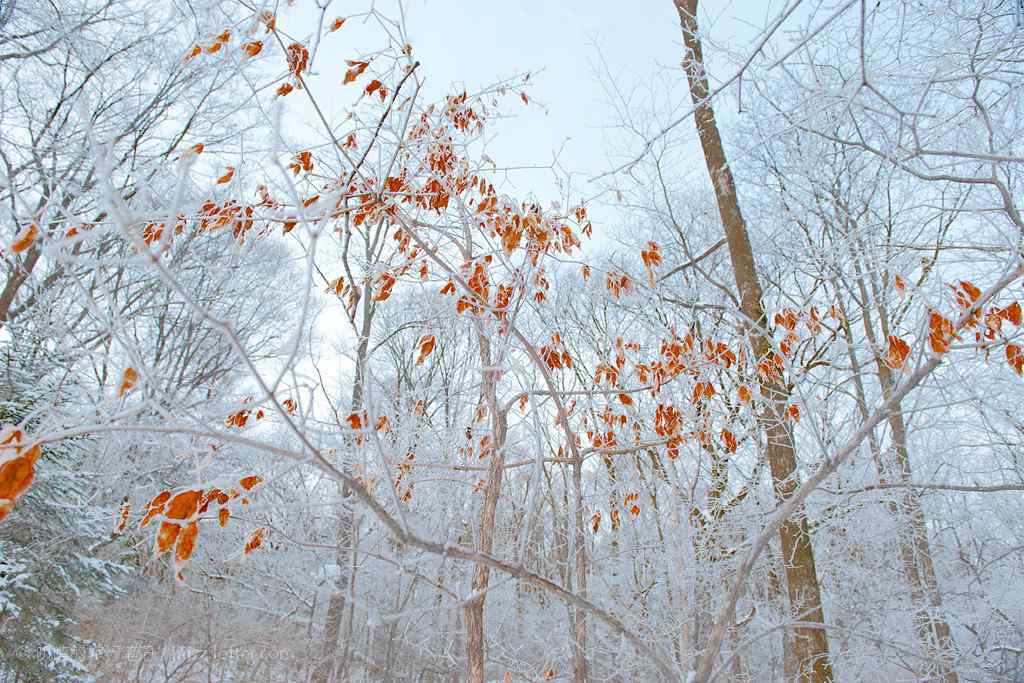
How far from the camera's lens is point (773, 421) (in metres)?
3.06

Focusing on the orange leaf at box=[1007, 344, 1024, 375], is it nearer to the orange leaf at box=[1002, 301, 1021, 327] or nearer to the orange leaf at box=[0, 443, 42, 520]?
the orange leaf at box=[1002, 301, 1021, 327]

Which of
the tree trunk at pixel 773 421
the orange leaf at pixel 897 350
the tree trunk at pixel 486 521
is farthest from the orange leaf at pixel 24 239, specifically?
the tree trunk at pixel 773 421

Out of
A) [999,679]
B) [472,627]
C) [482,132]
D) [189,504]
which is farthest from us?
[999,679]

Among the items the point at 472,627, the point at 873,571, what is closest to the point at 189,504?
the point at 472,627

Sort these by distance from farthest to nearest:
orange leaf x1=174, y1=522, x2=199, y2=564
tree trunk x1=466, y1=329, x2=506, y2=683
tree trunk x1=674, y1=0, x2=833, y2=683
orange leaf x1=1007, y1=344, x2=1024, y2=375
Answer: tree trunk x1=674, y1=0, x2=833, y2=683
tree trunk x1=466, y1=329, x2=506, y2=683
orange leaf x1=1007, y1=344, x2=1024, y2=375
orange leaf x1=174, y1=522, x2=199, y2=564

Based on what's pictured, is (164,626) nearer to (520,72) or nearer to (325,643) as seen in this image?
(325,643)

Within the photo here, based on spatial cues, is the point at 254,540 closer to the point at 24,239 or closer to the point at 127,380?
the point at 127,380

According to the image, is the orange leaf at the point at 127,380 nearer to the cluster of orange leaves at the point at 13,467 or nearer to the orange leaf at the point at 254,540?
the cluster of orange leaves at the point at 13,467

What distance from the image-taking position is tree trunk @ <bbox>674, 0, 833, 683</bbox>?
112 inches

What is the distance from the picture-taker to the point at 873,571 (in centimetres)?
666

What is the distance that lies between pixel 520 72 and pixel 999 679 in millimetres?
6412

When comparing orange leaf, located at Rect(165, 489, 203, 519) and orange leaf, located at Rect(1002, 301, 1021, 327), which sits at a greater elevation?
orange leaf, located at Rect(1002, 301, 1021, 327)

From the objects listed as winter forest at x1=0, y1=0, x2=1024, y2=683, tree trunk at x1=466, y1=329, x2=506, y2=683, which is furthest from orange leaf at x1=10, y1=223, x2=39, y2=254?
tree trunk at x1=466, y1=329, x2=506, y2=683

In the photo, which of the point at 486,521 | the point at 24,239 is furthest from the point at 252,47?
the point at 486,521
